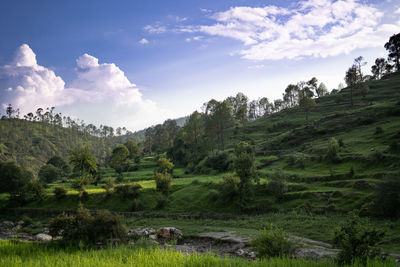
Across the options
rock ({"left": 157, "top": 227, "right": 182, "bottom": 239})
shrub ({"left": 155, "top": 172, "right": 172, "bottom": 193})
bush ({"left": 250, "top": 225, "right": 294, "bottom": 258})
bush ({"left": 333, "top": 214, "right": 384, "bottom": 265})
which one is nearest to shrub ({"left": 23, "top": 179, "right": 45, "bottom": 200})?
shrub ({"left": 155, "top": 172, "right": 172, "bottom": 193})

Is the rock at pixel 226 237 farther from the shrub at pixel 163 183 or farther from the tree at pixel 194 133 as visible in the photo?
the tree at pixel 194 133

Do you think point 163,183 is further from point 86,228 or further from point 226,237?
point 86,228

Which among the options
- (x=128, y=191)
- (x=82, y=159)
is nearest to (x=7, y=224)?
(x=82, y=159)

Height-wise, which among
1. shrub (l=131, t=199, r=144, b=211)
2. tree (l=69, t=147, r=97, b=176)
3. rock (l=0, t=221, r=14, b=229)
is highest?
tree (l=69, t=147, r=97, b=176)

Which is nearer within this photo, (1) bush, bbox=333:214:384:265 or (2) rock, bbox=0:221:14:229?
(1) bush, bbox=333:214:384:265

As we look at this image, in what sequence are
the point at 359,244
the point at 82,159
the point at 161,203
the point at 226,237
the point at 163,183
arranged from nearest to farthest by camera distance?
the point at 359,244
the point at 226,237
the point at 161,203
the point at 163,183
the point at 82,159

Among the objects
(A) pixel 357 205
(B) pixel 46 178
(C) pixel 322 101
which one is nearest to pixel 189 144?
(B) pixel 46 178

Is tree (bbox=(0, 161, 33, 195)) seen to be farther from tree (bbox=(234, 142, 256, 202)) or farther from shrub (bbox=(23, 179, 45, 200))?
tree (bbox=(234, 142, 256, 202))

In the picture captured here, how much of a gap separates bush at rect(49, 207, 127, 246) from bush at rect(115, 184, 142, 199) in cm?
3234

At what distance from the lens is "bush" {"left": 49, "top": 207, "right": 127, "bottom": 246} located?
58.2ft

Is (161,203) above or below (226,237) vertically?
below

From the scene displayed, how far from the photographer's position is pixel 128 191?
2040 inches

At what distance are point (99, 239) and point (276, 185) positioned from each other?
97.8 ft

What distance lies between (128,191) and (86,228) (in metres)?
34.6
